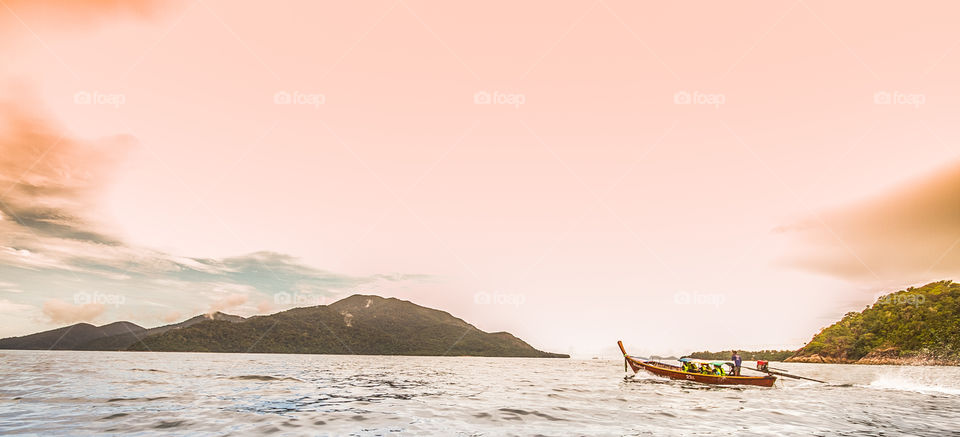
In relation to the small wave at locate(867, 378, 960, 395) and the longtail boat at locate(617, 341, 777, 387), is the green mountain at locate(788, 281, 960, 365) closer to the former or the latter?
the small wave at locate(867, 378, 960, 395)

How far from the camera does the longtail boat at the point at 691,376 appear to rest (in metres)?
48.1

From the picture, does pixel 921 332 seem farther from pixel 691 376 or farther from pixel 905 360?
pixel 691 376

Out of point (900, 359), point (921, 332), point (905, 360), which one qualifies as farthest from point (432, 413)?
point (921, 332)

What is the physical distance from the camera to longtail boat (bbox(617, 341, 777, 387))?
158 feet

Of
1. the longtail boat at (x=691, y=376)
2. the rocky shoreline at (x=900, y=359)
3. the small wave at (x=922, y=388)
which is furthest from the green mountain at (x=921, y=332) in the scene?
the longtail boat at (x=691, y=376)

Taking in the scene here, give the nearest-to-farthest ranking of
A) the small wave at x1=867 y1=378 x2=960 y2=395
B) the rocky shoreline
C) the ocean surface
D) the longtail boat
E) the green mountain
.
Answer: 1. the ocean surface
2. the small wave at x1=867 y1=378 x2=960 y2=395
3. the longtail boat
4. the rocky shoreline
5. the green mountain

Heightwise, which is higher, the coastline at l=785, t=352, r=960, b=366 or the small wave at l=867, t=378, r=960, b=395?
the small wave at l=867, t=378, r=960, b=395

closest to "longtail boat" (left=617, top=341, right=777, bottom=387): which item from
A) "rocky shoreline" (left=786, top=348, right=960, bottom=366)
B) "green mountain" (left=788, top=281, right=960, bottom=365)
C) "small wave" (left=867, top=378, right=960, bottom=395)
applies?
"small wave" (left=867, top=378, right=960, bottom=395)

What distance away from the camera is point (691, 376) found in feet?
171

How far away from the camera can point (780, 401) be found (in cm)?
3556

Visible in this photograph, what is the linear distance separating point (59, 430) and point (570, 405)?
85.0ft

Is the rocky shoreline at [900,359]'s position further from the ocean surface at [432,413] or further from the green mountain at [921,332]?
the ocean surface at [432,413]

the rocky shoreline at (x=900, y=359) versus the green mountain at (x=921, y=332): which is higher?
the green mountain at (x=921, y=332)

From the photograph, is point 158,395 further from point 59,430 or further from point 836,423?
point 836,423
